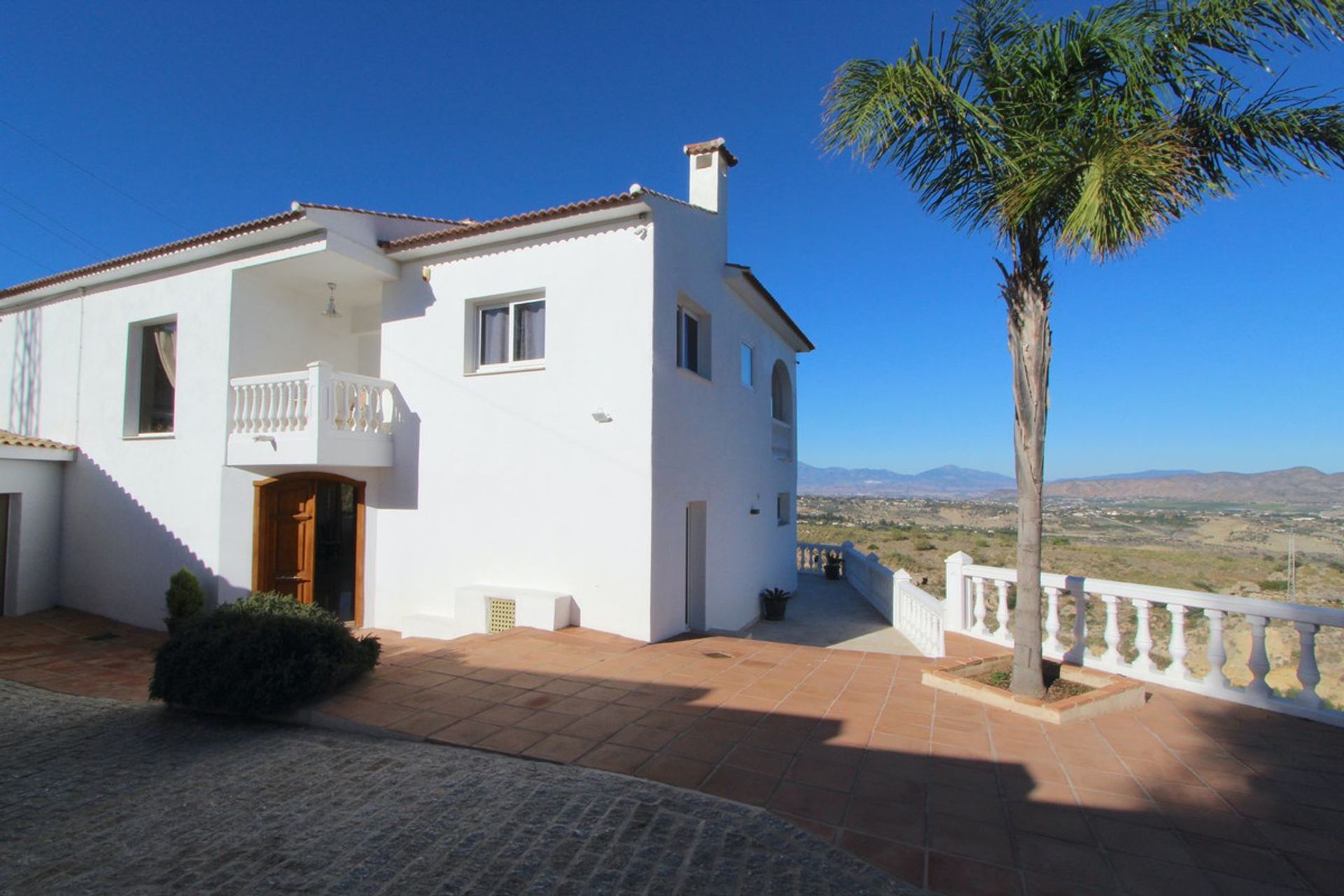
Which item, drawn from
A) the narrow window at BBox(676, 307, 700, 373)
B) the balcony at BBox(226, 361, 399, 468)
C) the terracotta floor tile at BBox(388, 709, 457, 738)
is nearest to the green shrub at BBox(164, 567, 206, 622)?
the balcony at BBox(226, 361, 399, 468)

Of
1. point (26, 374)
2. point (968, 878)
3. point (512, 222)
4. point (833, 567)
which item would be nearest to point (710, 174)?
point (512, 222)

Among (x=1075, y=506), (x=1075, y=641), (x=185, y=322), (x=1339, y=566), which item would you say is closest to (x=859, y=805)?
(x=1075, y=641)

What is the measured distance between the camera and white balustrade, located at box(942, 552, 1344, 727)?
16.7 ft

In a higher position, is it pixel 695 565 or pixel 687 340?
pixel 687 340

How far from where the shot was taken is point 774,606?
43.3 ft

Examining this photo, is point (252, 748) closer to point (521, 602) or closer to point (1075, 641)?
point (521, 602)

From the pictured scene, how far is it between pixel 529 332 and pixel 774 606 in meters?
7.66

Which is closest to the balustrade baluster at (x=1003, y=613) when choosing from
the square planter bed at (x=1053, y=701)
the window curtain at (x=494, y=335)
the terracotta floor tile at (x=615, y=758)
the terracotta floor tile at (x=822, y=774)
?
the square planter bed at (x=1053, y=701)

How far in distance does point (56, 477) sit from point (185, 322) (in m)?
4.67

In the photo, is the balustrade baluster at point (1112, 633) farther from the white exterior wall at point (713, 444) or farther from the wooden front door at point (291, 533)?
the wooden front door at point (291, 533)

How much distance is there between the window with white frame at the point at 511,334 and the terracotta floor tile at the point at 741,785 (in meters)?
6.36

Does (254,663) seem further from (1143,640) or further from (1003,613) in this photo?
(1143,640)

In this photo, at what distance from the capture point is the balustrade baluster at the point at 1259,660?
17.2 ft

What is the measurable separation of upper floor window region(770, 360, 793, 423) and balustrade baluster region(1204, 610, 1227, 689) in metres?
10.6
